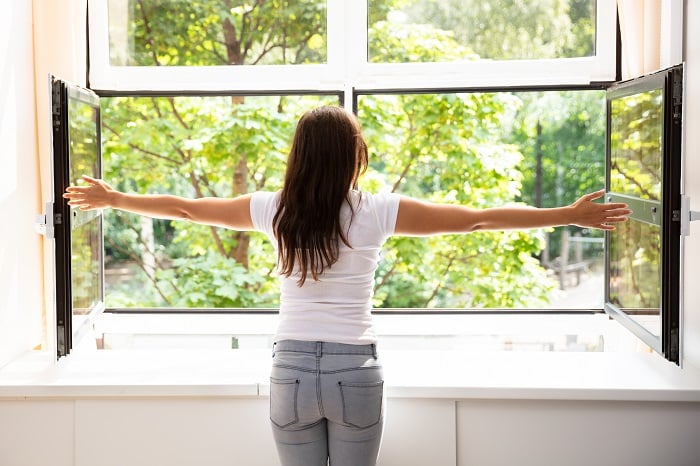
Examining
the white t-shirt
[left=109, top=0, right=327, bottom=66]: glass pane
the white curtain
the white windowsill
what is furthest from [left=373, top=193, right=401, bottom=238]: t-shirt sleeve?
[left=109, top=0, right=327, bottom=66]: glass pane

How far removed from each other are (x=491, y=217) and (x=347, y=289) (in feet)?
1.39

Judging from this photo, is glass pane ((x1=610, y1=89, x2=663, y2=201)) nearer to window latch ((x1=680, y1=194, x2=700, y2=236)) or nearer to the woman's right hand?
window latch ((x1=680, y1=194, x2=700, y2=236))

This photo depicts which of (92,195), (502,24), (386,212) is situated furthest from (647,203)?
(92,195)

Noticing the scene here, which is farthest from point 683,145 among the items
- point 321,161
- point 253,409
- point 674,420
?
point 253,409

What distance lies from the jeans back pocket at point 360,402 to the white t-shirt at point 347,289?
0.11 metres

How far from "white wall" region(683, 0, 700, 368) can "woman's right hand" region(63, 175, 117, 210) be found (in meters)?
1.69

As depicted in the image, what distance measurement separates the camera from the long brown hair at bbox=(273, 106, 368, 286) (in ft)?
6.49

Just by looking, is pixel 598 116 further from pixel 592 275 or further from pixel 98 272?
pixel 98 272

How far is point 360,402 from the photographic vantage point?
196 cm

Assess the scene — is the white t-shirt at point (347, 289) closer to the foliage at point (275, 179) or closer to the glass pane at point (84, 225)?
the glass pane at point (84, 225)

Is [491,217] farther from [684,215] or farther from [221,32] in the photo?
[221,32]

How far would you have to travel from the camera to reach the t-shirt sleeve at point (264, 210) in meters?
2.09

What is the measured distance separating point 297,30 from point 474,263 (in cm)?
207

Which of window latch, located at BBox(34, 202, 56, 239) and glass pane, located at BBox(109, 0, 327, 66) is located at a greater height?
glass pane, located at BBox(109, 0, 327, 66)
